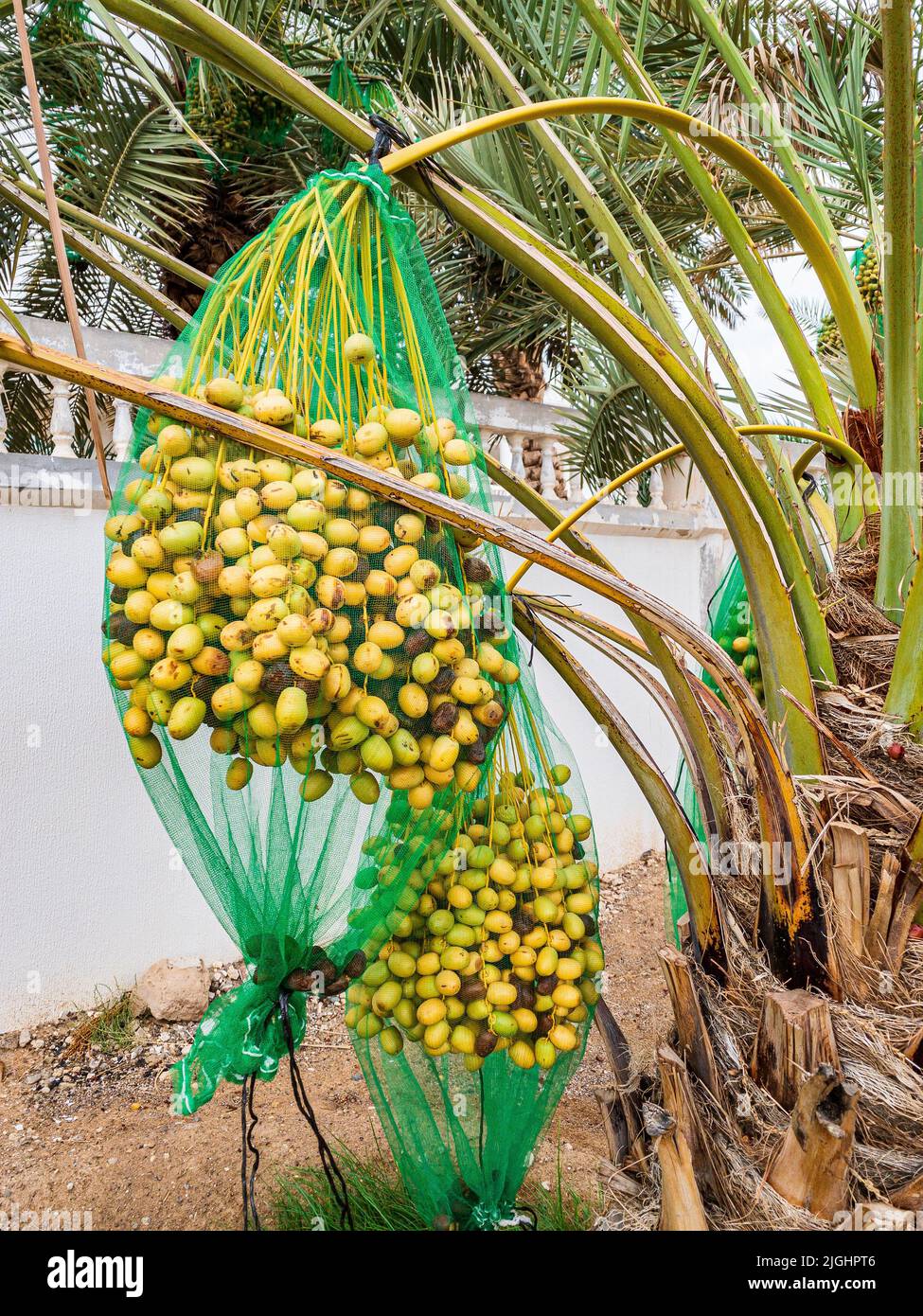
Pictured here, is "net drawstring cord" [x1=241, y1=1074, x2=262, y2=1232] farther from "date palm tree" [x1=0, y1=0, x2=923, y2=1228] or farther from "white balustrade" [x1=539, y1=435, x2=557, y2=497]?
"white balustrade" [x1=539, y1=435, x2=557, y2=497]

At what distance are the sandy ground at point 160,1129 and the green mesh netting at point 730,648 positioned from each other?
1.48 ft

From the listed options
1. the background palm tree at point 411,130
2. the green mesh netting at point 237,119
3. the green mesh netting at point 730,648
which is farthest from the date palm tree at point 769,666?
the green mesh netting at point 237,119

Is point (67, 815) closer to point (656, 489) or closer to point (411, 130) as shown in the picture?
point (411, 130)

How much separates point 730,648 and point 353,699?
4.28ft

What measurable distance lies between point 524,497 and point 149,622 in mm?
761

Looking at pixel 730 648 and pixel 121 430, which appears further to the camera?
pixel 121 430

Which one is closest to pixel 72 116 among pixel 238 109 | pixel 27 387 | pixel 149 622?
pixel 238 109

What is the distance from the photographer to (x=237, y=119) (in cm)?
381

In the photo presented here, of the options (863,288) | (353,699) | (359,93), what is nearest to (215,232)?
(863,288)

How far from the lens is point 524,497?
153 cm

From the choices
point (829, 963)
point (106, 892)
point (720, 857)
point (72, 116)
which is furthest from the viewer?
point (72, 116)

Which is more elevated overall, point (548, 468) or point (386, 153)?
point (548, 468)

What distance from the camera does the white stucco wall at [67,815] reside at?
111 inches
